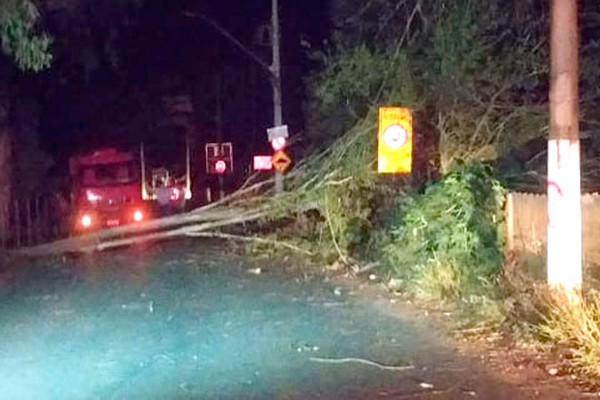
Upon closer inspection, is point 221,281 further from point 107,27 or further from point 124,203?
point 124,203

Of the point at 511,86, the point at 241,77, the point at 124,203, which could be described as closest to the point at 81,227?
the point at 124,203

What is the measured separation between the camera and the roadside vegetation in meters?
16.7

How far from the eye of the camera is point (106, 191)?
34312mm

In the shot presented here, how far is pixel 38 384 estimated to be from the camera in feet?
38.0

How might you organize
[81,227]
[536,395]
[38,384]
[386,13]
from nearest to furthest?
1. [536,395]
2. [38,384]
3. [386,13]
4. [81,227]

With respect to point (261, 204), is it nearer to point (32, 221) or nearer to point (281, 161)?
point (281, 161)

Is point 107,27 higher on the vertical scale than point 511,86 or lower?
higher

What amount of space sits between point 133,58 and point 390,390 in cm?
3132

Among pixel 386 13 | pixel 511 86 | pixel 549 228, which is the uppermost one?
pixel 386 13

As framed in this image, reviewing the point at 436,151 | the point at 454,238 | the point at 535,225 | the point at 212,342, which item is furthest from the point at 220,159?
the point at 212,342

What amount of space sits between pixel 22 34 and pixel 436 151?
7.64 metres

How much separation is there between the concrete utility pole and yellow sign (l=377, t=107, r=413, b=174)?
609cm

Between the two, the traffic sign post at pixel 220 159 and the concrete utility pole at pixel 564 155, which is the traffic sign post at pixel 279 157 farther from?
the traffic sign post at pixel 220 159

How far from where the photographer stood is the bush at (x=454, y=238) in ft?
53.5
